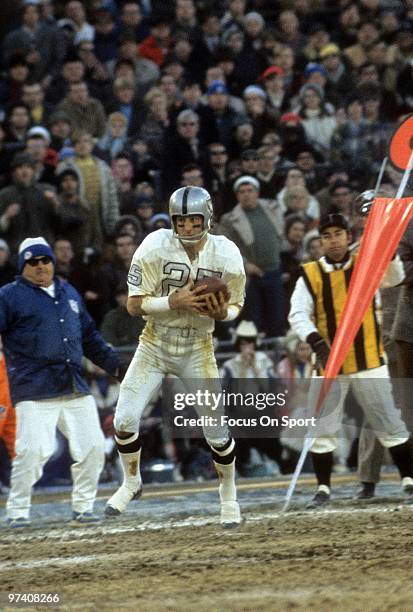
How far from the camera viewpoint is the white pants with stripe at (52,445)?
1012cm

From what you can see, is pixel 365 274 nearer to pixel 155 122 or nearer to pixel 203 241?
pixel 203 241

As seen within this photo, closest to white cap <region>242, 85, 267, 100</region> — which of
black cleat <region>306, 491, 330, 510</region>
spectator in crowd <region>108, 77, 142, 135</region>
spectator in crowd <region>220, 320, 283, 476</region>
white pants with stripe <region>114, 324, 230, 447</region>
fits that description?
spectator in crowd <region>108, 77, 142, 135</region>

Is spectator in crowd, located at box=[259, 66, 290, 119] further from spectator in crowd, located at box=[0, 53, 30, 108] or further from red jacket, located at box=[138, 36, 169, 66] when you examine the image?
spectator in crowd, located at box=[0, 53, 30, 108]

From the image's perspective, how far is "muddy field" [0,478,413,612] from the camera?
6.11 meters

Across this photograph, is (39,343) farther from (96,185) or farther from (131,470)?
(96,185)

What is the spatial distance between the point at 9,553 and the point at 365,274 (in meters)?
2.93

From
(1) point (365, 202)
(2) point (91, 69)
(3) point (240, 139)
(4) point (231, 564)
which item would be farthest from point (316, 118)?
(4) point (231, 564)

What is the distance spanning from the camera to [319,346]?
1020cm

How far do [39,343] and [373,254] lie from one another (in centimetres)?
253

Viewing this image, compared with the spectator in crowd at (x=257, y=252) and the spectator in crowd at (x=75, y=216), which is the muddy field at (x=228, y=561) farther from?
the spectator in crowd at (x=75, y=216)

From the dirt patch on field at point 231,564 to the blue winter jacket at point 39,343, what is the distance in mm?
1103

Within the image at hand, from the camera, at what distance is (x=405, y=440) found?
10469mm

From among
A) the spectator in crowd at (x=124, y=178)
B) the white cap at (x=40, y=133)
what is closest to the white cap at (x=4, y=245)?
the white cap at (x=40, y=133)

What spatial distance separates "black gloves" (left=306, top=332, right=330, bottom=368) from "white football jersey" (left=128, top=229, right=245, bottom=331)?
1.42m
